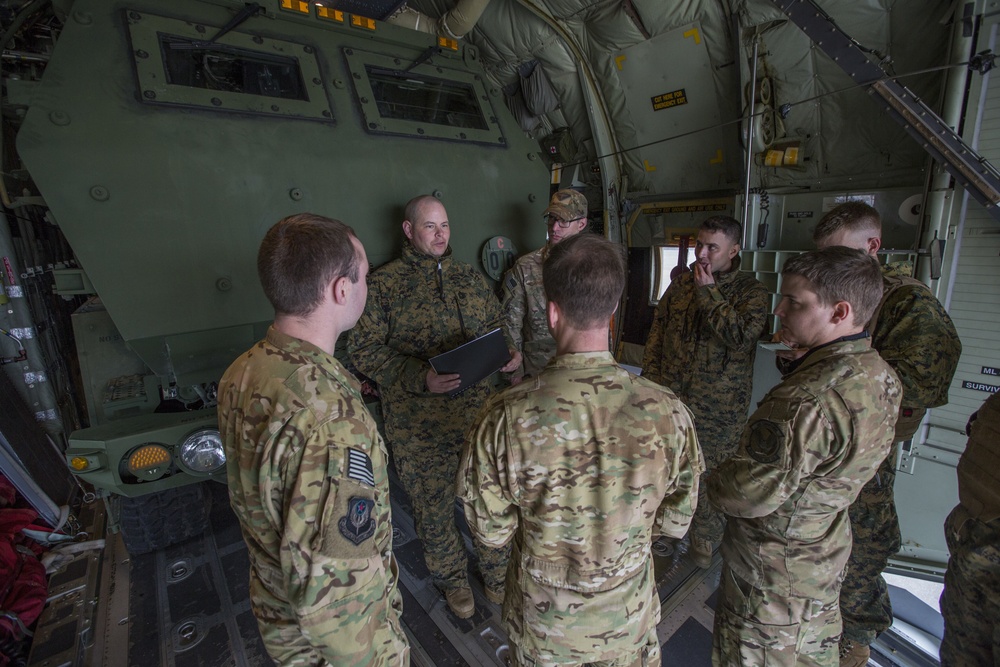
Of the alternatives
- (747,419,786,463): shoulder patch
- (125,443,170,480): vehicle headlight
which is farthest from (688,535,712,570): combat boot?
(125,443,170,480): vehicle headlight

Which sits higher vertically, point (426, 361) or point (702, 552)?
point (426, 361)

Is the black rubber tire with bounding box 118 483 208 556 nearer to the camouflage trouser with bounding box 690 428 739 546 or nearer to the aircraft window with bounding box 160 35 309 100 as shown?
the aircraft window with bounding box 160 35 309 100

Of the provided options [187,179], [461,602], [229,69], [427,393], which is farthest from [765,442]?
[229,69]

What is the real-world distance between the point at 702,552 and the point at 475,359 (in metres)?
1.71

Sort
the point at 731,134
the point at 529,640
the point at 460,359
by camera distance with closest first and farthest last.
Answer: the point at 529,640, the point at 460,359, the point at 731,134

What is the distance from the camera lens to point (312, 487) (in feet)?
3.56

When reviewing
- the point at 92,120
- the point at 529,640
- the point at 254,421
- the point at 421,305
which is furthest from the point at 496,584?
the point at 92,120

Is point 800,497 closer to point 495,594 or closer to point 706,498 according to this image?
point 706,498

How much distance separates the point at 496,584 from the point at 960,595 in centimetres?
178

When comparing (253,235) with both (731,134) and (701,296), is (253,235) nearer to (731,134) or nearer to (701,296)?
(701,296)

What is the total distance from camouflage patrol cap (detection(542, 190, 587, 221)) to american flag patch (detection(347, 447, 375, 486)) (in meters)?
2.08

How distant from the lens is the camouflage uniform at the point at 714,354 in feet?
7.87

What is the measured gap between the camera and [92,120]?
6.41ft

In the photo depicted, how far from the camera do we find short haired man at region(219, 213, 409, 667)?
1.09 metres
